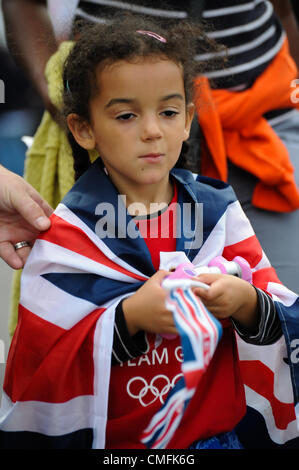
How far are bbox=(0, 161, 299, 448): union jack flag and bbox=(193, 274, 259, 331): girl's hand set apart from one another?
0.08 m

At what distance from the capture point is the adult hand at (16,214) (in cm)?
125

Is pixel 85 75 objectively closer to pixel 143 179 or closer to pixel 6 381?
pixel 143 179

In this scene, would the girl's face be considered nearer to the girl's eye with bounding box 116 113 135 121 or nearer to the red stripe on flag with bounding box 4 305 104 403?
the girl's eye with bounding box 116 113 135 121

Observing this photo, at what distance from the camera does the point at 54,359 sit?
3.64ft

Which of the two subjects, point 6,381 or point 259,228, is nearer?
point 6,381

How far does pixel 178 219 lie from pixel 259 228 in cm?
46

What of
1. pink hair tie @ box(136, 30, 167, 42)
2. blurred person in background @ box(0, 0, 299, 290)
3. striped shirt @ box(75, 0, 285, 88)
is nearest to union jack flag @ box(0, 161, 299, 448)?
pink hair tie @ box(136, 30, 167, 42)

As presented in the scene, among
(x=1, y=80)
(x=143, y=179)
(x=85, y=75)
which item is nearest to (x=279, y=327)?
(x=143, y=179)

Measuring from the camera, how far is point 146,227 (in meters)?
1.19

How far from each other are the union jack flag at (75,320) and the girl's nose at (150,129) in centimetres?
15

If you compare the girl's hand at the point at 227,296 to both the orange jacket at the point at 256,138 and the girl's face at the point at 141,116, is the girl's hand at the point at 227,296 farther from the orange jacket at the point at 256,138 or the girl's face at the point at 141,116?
the orange jacket at the point at 256,138

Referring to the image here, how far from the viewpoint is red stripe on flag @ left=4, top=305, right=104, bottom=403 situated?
3.62 feet
